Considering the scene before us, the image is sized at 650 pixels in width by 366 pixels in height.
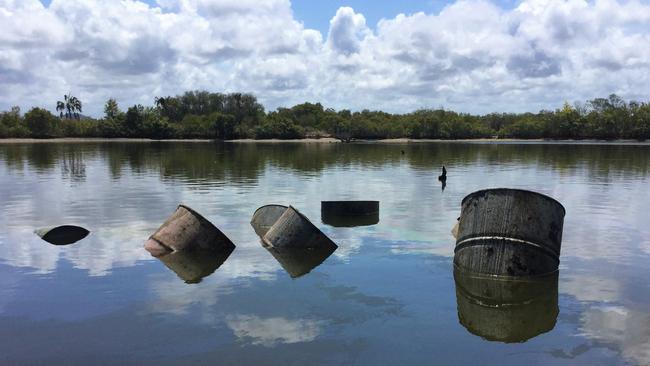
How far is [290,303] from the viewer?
11492 millimetres

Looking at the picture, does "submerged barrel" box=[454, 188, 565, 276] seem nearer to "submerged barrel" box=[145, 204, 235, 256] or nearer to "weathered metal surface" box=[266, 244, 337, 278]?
"weathered metal surface" box=[266, 244, 337, 278]

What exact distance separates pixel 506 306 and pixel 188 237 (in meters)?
8.99

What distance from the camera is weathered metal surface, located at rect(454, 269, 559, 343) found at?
1030cm

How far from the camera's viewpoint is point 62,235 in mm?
17766

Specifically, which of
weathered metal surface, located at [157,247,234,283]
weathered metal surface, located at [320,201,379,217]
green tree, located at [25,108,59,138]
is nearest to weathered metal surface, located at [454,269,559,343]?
weathered metal surface, located at [157,247,234,283]

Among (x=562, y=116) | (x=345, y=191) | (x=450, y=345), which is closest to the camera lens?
(x=450, y=345)

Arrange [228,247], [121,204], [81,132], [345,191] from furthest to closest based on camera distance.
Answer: [81,132] < [345,191] < [121,204] < [228,247]

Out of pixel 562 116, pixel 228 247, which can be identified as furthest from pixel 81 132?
pixel 228 247

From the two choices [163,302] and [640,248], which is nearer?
[163,302]

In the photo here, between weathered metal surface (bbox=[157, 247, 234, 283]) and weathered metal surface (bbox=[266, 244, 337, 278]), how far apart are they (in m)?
1.52

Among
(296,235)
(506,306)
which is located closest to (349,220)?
(296,235)

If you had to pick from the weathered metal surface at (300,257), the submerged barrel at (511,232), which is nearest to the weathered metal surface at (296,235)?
the weathered metal surface at (300,257)

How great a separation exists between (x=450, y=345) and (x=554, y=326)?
95.0 inches

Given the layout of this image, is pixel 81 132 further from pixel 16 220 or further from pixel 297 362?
pixel 297 362
